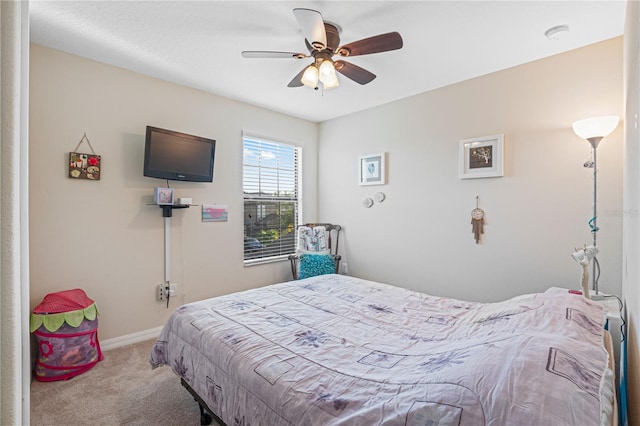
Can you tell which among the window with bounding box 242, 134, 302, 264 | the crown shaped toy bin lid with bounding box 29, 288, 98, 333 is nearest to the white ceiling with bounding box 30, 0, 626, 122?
the window with bounding box 242, 134, 302, 264

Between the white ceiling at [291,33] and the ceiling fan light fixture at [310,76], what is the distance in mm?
313

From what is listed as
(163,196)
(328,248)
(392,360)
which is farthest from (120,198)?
(392,360)

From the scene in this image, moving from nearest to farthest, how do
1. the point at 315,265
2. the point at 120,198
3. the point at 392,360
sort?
1. the point at 392,360
2. the point at 120,198
3. the point at 315,265

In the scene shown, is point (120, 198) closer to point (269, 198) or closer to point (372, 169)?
point (269, 198)

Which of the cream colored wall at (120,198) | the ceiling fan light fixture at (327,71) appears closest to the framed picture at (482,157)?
the ceiling fan light fixture at (327,71)

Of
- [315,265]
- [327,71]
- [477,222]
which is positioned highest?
[327,71]

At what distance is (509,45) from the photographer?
244 cm

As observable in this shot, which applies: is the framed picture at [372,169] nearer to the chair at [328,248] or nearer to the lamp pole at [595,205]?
the chair at [328,248]

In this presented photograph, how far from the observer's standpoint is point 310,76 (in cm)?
226

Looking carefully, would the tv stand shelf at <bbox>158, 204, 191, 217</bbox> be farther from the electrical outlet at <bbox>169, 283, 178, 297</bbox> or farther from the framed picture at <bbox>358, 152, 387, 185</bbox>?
the framed picture at <bbox>358, 152, 387, 185</bbox>

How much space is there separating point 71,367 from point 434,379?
2709mm

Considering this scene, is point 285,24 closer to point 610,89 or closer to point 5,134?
point 5,134

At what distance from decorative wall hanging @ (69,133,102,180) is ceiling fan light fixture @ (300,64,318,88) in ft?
6.48

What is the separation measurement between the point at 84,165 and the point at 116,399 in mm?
1897
